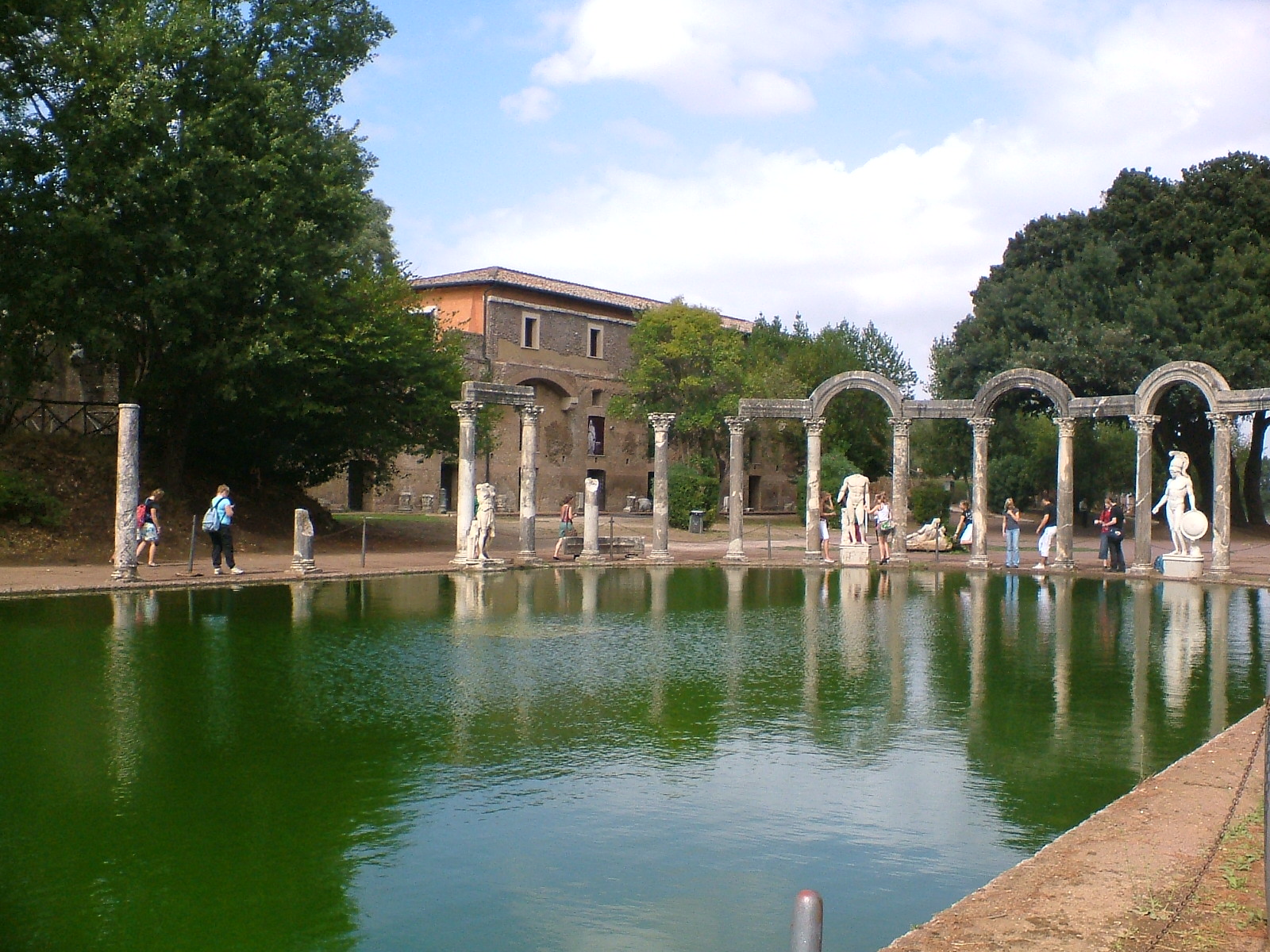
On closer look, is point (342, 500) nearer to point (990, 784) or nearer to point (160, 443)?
point (160, 443)

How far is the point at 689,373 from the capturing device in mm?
49344

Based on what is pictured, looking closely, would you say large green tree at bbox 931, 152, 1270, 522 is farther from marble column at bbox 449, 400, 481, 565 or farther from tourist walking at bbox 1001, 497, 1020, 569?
marble column at bbox 449, 400, 481, 565

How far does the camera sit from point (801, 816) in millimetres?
7320

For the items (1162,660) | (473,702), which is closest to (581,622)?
(473,702)

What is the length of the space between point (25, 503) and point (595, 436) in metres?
31.0

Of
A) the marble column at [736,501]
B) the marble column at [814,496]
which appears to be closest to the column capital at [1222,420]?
the marble column at [814,496]

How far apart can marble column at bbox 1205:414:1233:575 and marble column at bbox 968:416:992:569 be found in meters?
4.89

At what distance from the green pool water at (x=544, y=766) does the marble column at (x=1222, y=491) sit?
30.3 feet

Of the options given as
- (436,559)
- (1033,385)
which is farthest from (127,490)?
(1033,385)

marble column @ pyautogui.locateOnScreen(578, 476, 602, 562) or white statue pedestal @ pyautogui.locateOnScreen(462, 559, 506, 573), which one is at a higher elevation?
marble column @ pyautogui.locateOnScreen(578, 476, 602, 562)

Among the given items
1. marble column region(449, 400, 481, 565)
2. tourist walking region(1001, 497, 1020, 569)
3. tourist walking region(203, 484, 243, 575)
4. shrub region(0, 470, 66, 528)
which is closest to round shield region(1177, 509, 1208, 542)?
tourist walking region(1001, 497, 1020, 569)

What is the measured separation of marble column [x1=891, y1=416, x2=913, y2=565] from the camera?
92.2 ft

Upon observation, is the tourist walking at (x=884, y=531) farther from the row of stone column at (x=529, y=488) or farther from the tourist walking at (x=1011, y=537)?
the row of stone column at (x=529, y=488)

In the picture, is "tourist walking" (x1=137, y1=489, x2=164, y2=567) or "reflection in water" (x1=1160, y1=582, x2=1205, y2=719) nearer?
"reflection in water" (x1=1160, y1=582, x2=1205, y2=719)
